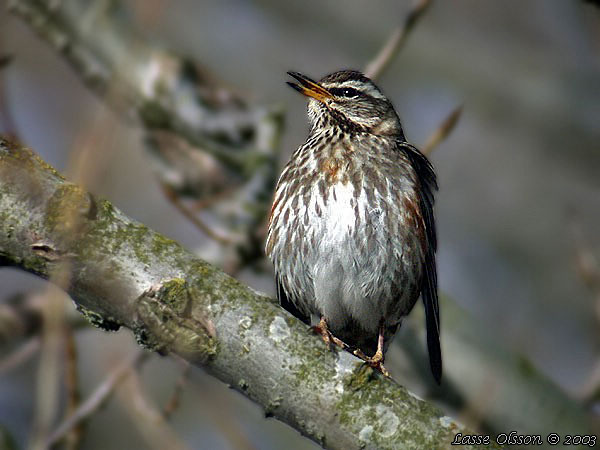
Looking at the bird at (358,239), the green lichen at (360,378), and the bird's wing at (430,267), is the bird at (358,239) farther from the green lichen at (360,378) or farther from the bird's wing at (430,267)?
the green lichen at (360,378)

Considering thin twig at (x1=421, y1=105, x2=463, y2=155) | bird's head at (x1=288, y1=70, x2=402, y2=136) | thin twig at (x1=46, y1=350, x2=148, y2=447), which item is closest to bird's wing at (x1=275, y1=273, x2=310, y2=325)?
thin twig at (x1=46, y1=350, x2=148, y2=447)

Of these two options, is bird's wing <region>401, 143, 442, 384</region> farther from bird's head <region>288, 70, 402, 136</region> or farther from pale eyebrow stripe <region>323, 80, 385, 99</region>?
pale eyebrow stripe <region>323, 80, 385, 99</region>

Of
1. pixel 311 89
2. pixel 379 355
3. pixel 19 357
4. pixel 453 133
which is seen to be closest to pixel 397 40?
pixel 311 89

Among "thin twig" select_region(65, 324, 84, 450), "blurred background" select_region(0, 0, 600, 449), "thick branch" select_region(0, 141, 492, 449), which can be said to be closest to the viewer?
"thick branch" select_region(0, 141, 492, 449)

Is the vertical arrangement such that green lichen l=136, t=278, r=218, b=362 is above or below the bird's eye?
below

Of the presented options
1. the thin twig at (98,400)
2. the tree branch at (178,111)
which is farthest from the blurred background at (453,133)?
the thin twig at (98,400)

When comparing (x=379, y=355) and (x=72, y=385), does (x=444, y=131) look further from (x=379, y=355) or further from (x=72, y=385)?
(x=72, y=385)
